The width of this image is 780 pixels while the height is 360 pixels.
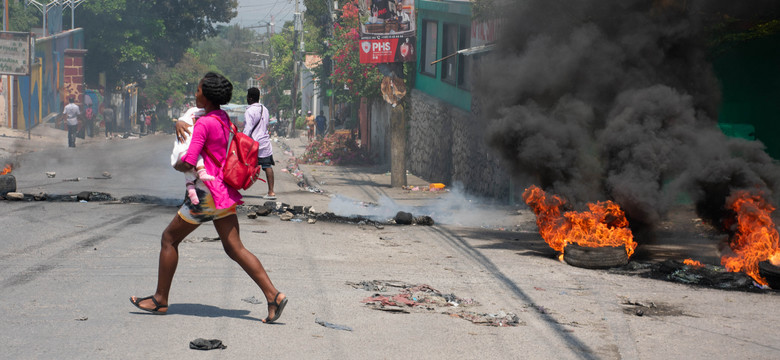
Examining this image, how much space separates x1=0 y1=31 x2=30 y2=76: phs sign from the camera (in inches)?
1133

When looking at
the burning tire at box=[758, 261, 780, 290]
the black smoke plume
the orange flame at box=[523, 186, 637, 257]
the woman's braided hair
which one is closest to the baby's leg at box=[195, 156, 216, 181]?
the woman's braided hair

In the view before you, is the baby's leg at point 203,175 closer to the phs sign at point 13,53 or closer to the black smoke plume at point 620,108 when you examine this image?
the black smoke plume at point 620,108

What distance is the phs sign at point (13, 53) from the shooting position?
28775 millimetres

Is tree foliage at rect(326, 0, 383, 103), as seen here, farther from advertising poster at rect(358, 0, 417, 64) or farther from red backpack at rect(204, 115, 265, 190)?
red backpack at rect(204, 115, 265, 190)

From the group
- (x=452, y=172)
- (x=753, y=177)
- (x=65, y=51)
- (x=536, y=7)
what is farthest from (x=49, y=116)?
(x=753, y=177)

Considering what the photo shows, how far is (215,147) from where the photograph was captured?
5.13m

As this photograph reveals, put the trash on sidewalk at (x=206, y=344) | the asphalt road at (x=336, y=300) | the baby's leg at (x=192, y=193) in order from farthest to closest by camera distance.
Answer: the baby's leg at (x=192, y=193) < the asphalt road at (x=336, y=300) < the trash on sidewalk at (x=206, y=344)

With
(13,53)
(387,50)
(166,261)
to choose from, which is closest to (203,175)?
(166,261)

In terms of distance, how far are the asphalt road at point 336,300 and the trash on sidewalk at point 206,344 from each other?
0.21 ft

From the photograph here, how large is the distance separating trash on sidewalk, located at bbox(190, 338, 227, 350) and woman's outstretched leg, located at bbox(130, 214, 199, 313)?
70cm

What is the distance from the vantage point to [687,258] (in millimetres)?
8984

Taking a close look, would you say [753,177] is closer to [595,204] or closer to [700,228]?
[595,204]

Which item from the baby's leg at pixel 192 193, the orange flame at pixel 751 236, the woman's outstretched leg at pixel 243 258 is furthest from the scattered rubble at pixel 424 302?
the orange flame at pixel 751 236

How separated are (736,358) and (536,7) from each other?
6493mm
